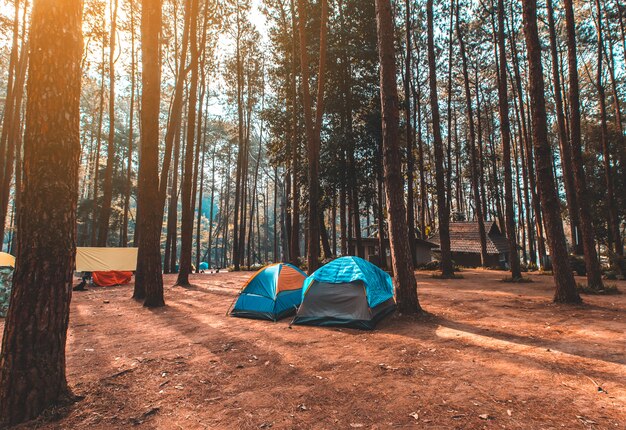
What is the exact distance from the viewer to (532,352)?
15.1 feet

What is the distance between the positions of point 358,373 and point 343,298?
2.62 meters

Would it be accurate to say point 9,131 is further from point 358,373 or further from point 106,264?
point 358,373

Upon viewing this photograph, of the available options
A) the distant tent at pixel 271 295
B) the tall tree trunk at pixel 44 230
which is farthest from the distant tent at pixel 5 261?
the tall tree trunk at pixel 44 230

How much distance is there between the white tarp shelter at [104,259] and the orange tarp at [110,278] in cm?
21

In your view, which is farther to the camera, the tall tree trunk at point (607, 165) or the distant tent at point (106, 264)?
the tall tree trunk at point (607, 165)

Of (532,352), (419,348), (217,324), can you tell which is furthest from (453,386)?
(217,324)

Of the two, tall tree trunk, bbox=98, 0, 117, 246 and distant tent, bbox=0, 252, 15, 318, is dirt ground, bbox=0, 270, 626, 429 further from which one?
tall tree trunk, bbox=98, 0, 117, 246

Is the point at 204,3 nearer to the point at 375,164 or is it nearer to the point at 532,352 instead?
the point at 375,164

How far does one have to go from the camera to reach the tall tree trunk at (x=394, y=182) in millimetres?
7250

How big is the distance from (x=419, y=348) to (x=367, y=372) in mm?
1334

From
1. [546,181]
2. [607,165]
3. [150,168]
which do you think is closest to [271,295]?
[150,168]

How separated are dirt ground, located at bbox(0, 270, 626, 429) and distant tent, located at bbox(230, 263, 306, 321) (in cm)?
36

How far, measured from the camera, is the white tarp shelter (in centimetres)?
1447

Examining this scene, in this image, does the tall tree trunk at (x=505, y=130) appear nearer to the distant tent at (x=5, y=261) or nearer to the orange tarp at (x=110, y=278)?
the distant tent at (x=5, y=261)
